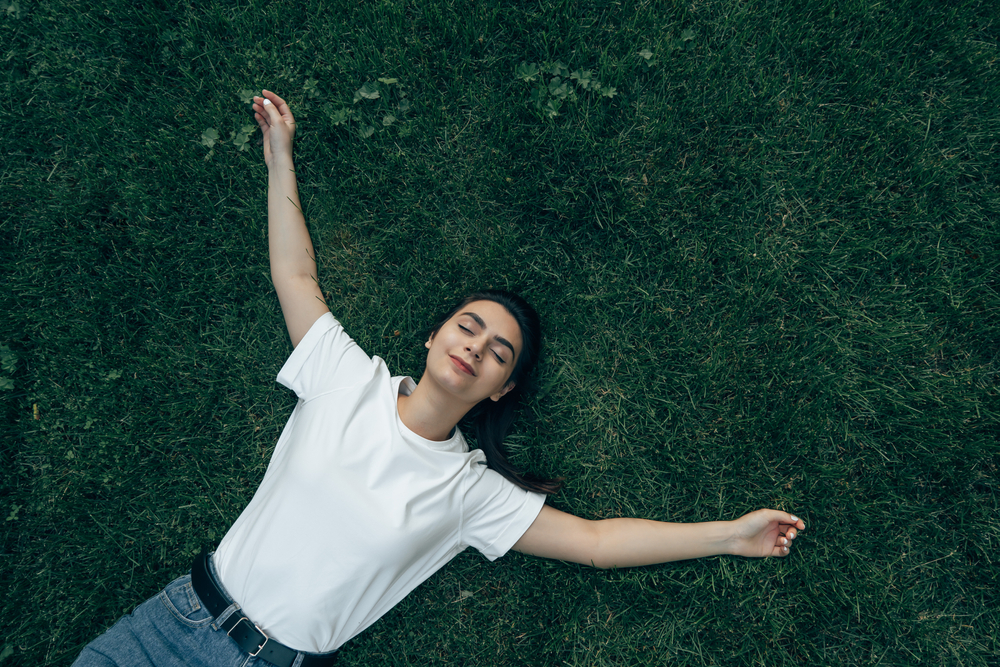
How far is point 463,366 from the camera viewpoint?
3.11 meters

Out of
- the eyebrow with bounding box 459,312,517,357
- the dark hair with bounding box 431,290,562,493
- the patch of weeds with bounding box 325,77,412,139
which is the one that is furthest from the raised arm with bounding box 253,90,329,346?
the eyebrow with bounding box 459,312,517,357

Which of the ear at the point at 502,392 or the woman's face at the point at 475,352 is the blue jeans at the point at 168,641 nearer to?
the woman's face at the point at 475,352

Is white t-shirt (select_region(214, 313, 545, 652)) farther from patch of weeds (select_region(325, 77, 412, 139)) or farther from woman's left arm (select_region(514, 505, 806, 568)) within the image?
patch of weeds (select_region(325, 77, 412, 139))

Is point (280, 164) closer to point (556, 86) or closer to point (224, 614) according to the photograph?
point (556, 86)

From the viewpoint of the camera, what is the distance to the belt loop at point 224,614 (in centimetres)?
303

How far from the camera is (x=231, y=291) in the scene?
12.8 feet

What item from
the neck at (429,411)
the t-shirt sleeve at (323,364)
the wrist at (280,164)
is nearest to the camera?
the neck at (429,411)

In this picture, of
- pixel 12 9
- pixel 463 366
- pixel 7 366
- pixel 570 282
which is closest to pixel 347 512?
pixel 463 366

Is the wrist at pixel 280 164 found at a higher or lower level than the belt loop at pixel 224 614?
higher

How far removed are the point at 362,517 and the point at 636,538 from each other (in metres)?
1.62

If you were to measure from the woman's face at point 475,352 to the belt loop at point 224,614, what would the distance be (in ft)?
5.36

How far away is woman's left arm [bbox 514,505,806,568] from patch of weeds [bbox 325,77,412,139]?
2777 millimetres

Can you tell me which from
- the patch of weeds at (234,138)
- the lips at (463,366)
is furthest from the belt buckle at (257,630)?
the patch of weeds at (234,138)

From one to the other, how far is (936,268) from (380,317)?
3771 millimetres
